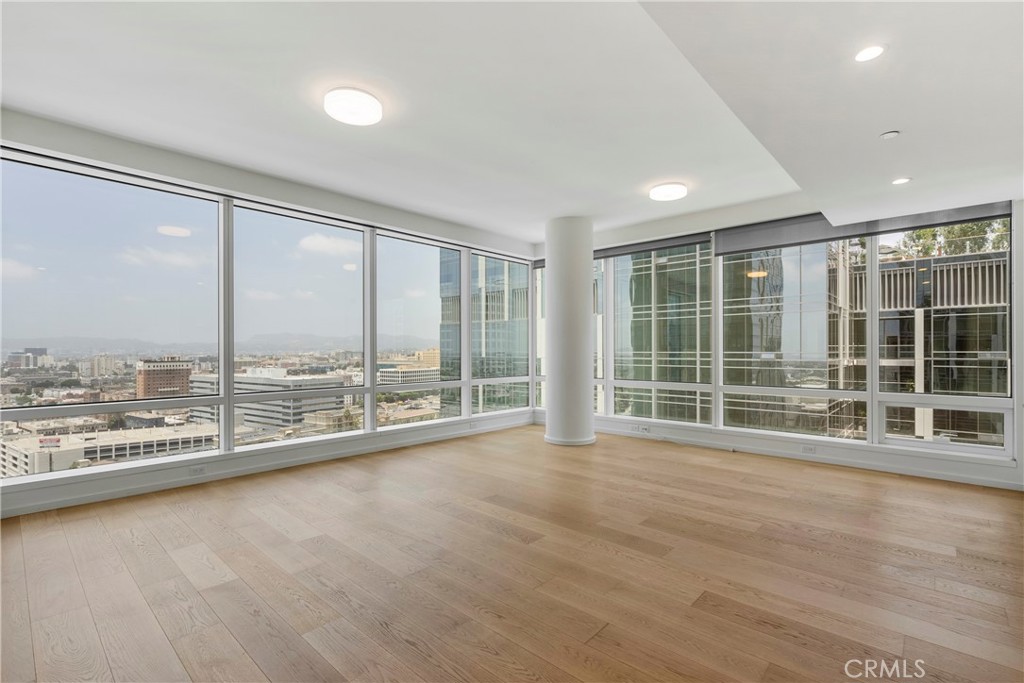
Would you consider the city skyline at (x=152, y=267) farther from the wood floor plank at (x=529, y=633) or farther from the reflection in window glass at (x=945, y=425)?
the reflection in window glass at (x=945, y=425)

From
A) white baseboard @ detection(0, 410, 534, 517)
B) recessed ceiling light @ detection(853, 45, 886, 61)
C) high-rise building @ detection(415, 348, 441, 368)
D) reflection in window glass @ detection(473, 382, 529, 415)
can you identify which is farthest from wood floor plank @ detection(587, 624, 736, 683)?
reflection in window glass @ detection(473, 382, 529, 415)

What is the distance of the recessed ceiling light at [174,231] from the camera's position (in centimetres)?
425

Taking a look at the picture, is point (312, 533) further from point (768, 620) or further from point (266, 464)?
point (768, 620)

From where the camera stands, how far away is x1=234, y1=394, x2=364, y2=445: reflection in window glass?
4.68m

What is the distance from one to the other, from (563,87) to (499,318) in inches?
179

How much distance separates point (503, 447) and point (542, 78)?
411 cm

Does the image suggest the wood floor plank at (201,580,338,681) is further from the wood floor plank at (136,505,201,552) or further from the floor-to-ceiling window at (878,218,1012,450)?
the floor-to-ceiling window at (878,218,1012,450)

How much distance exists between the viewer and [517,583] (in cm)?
245

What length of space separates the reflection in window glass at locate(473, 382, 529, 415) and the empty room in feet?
0.39

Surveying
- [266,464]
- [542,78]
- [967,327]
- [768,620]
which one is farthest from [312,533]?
[967,327]

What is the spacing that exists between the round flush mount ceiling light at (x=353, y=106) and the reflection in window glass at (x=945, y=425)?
5.50 meters

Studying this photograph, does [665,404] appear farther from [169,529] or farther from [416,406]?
[169,529]

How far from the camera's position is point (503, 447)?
5785mm

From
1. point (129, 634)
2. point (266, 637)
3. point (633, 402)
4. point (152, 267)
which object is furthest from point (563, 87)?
point (633, 402)
